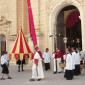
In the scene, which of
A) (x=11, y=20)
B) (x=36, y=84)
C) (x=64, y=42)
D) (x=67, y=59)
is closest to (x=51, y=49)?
(x=64, y=42)

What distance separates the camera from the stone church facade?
26953mm

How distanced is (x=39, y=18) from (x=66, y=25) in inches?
91.4

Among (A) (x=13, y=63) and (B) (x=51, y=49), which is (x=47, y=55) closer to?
(B) (x=51, y=49)

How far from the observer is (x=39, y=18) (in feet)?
92.2

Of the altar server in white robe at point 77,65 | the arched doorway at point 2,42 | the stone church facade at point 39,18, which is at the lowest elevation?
the altar server in white robe at point 77,65

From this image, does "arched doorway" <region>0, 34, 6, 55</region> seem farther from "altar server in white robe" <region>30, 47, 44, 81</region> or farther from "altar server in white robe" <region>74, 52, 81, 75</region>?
"altar server in white robe" <region>30, 47, 44, 81</region>

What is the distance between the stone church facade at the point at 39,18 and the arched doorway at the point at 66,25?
0.59m

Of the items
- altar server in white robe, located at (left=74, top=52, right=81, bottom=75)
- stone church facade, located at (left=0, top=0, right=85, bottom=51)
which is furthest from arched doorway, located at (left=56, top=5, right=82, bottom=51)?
altar server in white robe, located at (left=74, top=52, right=81, bottom=75)

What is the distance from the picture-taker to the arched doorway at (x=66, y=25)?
2803 cm

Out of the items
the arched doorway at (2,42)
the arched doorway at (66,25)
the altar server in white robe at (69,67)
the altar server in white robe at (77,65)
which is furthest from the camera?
the arched doorway at (2,42)

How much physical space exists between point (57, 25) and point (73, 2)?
9.28 feet

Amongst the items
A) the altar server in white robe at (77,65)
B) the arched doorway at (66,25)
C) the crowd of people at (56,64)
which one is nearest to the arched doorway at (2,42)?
the arched doorway at (66,25)

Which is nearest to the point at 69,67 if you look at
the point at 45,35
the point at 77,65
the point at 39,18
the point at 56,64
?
the point at 77,65

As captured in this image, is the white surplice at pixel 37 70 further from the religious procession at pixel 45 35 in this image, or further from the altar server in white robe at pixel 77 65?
the altar server in white robe at pixel 77 65
